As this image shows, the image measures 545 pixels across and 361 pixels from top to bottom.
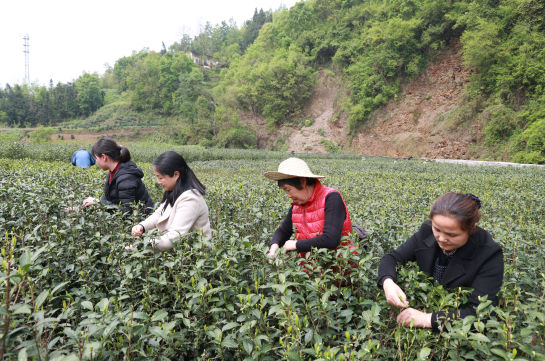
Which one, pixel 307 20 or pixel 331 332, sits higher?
pixel 307 20

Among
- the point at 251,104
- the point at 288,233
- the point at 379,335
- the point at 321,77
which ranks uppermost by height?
the point at 321,77

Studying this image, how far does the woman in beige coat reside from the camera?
2.58 m

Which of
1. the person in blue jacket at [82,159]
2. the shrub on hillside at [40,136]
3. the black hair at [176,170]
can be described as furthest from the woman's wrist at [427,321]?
the shrub on hillside at [40,136]

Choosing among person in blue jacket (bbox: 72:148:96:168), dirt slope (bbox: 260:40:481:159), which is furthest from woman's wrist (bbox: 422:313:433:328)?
dirt slope (bbox: 260:40:481:159)

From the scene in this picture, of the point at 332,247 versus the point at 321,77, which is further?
the point at 321,77

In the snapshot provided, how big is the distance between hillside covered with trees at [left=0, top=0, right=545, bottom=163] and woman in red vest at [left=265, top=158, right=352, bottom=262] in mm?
25352

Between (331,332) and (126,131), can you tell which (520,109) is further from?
(126,131)

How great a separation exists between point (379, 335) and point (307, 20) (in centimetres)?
6116

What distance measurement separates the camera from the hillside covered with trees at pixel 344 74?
24.2 meters

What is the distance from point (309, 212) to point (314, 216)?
0.21ft

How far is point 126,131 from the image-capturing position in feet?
196

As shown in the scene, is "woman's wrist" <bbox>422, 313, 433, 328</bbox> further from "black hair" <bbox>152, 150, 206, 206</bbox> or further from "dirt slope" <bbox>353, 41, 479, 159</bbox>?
"dirt slope" <bbox>353, 41, 479, 159</bbox>

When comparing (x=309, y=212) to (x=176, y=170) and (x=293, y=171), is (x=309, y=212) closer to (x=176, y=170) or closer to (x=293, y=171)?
(x=293, y=171)

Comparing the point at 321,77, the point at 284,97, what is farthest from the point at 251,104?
the point at 321,77
